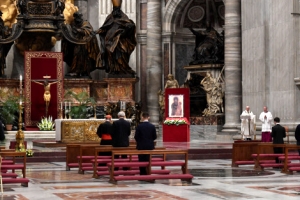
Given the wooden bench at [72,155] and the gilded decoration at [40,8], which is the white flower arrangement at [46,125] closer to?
the gilded decoration at [40,8]

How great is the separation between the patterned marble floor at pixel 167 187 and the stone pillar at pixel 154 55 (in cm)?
1554

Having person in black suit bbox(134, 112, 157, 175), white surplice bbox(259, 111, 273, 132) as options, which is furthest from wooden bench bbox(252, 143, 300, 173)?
white surplice bbox(259, 111, 273, 132)

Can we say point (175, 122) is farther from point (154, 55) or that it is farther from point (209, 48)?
point (154, 55)

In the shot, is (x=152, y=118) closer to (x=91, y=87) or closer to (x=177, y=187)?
(x=91, y=87)

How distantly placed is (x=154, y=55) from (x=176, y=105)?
458 centimetres

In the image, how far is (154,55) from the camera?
1277 inches

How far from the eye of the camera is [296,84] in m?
24.2

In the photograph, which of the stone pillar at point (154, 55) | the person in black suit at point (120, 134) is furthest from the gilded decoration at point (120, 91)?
the person in black suit at point (120, 134)

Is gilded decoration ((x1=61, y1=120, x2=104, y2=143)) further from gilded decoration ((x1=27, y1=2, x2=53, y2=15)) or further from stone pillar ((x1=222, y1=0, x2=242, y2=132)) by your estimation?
gilded decoration ((x1=27, y1=2, x2=53, y2=15))

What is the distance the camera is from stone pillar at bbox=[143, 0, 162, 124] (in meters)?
32.4

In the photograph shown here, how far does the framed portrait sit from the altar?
3.83 meters

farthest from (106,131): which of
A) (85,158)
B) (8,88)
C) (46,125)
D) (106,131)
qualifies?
(8,88)

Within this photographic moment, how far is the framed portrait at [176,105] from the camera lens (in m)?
28.3

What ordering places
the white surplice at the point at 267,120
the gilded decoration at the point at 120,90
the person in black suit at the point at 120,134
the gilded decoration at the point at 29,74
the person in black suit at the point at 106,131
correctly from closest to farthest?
the person in black suit at the point at 120,134 → the person in black suit at the point at 106,131 → the white surplice at the point at 267,120 → the gilded decoration at the point at 29,74 → the gilded decoration at the point at 120,90
